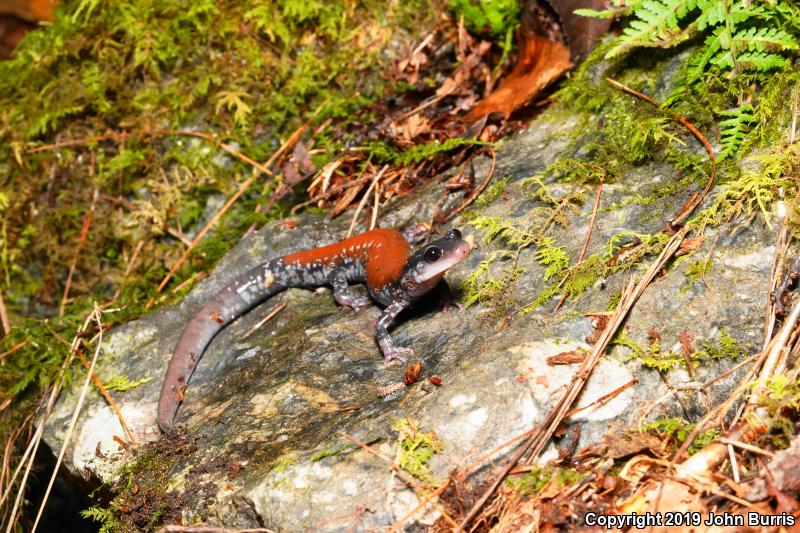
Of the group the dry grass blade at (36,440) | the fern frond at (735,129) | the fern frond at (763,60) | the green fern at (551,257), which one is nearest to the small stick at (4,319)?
the dry grass blade at (36,440)

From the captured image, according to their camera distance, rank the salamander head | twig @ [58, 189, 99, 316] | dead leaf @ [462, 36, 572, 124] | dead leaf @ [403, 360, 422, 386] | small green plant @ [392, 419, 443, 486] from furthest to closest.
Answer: twig @ [58, 189, 99, 316] → dead leaf @ [462, 36, 572, 124] → the salamander head → dead leaf @ [403, 360, 422, 386] → small green plant @ [392, 419, 443, 486]

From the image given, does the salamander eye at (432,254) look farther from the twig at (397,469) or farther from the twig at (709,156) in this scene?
the twig at (709,156)

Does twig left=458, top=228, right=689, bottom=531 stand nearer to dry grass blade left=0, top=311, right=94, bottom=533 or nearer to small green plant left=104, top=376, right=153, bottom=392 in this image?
small green plant left=104, top=376, right=153, bottom=392

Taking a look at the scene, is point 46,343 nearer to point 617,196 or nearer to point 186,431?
point 186,431

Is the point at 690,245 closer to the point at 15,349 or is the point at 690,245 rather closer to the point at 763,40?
the point at 763,40

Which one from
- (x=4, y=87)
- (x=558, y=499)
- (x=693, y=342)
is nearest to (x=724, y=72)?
(x=693, y=342)

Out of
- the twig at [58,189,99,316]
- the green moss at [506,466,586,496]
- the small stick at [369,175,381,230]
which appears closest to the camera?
the green moss at [506,466,586,496]

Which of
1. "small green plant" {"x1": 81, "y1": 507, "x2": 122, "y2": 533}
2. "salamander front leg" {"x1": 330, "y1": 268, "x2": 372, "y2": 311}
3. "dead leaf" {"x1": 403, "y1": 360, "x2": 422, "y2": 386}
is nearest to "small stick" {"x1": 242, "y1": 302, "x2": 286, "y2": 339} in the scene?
"salamander front leg" {"x1": 330, "y1": 268, "x2": 372, "y2": 311}
